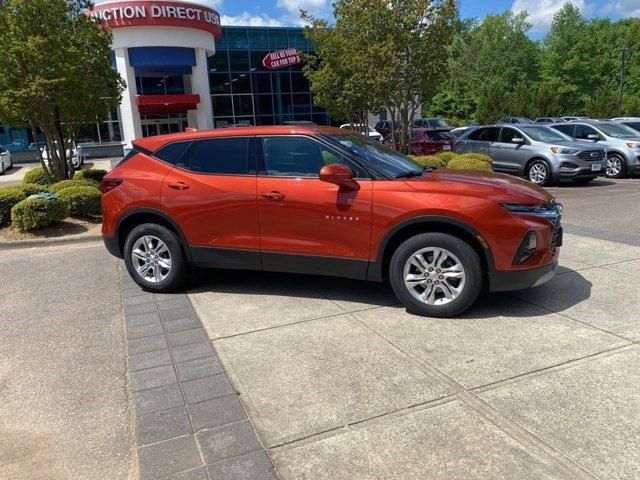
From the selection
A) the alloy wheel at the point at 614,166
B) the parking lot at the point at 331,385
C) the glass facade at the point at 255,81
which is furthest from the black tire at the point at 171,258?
the glass facade at the point at 255,81

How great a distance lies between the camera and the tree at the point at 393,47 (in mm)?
13414

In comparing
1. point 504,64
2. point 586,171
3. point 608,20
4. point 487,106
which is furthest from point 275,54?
point 608,20

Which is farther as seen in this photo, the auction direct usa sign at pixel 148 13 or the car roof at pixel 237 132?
the auction direct usa sign at pixel 148 13

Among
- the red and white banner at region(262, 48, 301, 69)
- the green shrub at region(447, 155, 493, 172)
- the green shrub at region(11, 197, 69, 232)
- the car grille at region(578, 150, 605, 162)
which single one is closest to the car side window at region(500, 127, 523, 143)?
the car grille at region(578, 150, 605, 162)

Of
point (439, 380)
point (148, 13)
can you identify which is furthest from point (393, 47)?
point (148, 13)

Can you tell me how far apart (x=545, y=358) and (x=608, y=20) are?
77571 millimetres

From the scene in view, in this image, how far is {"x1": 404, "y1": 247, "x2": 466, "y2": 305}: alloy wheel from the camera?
14.6 feet

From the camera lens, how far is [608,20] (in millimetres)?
66812

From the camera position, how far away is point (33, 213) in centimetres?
866

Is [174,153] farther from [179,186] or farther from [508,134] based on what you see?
[508,134]

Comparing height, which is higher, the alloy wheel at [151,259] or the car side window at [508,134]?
the car side window at [508,134]

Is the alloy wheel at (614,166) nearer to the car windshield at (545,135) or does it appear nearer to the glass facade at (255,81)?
the car windshield at (545,135)

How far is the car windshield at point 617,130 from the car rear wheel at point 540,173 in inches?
143

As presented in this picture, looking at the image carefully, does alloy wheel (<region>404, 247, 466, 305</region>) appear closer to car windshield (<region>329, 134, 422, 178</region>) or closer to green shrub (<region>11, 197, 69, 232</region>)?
car windshield (<region>329, 134, 422, 178</region>)
